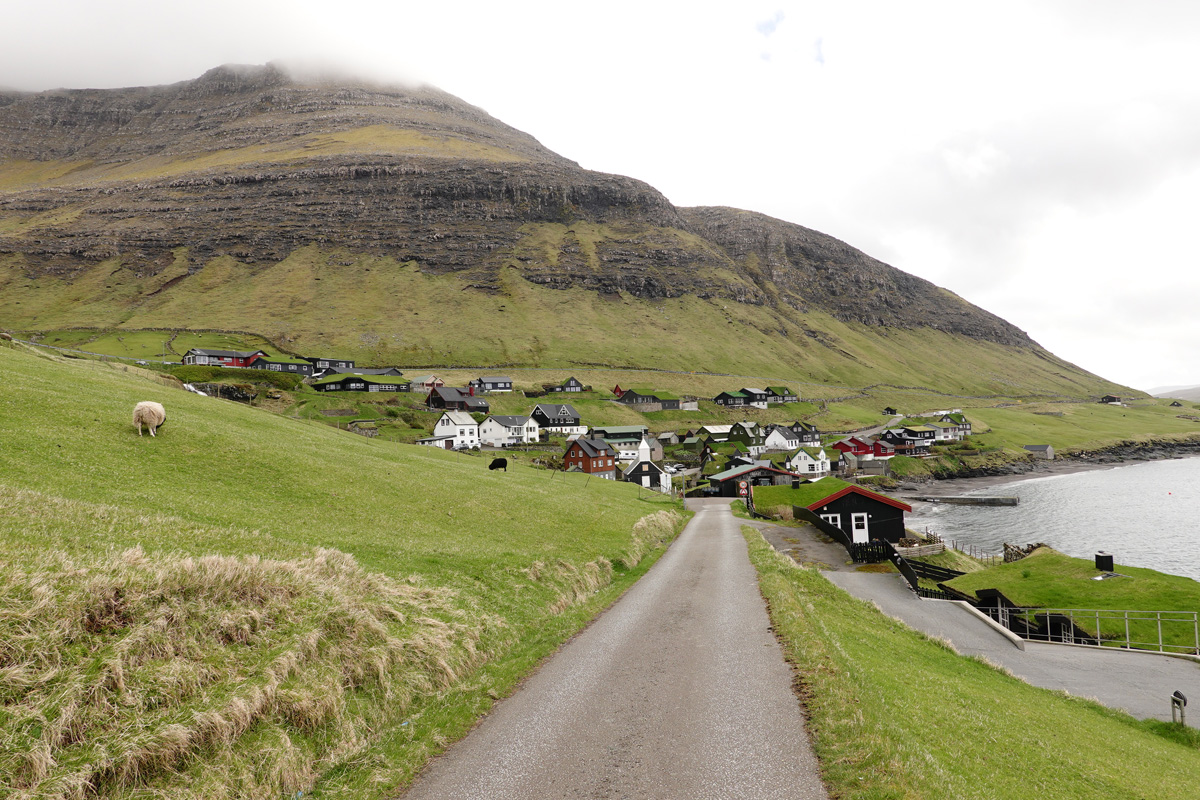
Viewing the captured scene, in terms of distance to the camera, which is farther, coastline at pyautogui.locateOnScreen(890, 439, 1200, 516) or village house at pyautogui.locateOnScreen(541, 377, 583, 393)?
village house at pyautogui.locateOnScreen(541, 377, 583, 393)

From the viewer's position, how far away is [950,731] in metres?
12.4

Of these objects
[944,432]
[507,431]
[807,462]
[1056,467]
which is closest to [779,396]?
[944,432]

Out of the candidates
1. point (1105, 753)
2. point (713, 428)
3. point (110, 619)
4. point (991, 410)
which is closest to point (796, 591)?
point (1105, 753)

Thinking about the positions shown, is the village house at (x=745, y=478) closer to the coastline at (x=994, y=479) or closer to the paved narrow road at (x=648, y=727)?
the coastline at (x=994, y=479)

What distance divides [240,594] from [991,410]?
23505 centimetres

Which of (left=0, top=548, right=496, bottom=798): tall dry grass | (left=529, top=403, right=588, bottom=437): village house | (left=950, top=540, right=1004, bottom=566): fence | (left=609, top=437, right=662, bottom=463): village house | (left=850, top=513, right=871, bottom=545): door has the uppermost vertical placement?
(left=529, top=403, right=588, bottom=437): village house

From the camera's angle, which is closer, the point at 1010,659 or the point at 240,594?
the point at 240,594

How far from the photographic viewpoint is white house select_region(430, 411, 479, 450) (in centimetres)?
10369

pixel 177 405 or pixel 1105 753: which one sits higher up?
pixel 177 405

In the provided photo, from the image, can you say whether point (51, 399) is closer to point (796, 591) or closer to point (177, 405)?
point (177, 405)

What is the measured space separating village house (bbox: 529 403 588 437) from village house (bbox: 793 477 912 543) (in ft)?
246

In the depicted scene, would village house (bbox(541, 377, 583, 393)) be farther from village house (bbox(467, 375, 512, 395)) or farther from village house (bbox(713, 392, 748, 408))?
village house (bbox(713, 392, 748, 408))

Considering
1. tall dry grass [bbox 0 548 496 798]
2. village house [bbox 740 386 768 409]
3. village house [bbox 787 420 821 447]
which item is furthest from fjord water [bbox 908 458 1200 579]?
tall dry grass [bbox 0 548 496 798]

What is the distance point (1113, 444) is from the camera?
15512 centimetres
